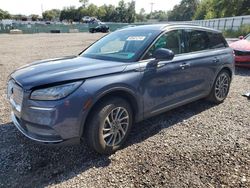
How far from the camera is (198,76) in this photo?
4.51 metres

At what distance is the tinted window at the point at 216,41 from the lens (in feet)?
16.4

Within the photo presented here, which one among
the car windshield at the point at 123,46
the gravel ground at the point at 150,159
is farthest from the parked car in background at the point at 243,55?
the car windshield at the point at 123,46

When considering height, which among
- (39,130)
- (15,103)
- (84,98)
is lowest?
(39,130)

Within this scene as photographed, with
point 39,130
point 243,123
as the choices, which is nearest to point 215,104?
point 243,123

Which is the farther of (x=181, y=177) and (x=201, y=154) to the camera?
(x=201, y=154)

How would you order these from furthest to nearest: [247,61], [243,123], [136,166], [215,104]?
1. [247,61]
2. [215,104]
3. [243,123]
4. [136,166]

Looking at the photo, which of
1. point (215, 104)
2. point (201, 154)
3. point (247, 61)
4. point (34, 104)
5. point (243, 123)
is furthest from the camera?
point (247, 61)

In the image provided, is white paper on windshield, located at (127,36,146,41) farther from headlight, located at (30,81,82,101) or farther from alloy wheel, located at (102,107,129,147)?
headlight, located at (30,81,82,101)

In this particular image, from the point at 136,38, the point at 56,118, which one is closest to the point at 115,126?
the point at 56,118

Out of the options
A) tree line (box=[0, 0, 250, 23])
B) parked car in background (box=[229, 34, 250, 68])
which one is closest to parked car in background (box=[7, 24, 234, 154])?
parked car in background (box=[229, 34, 250, 68])

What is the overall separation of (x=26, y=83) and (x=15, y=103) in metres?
0.43

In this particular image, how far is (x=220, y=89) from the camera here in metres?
5.23

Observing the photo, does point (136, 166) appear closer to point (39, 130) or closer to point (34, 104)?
point (39, 130)

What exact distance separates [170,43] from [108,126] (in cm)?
182
